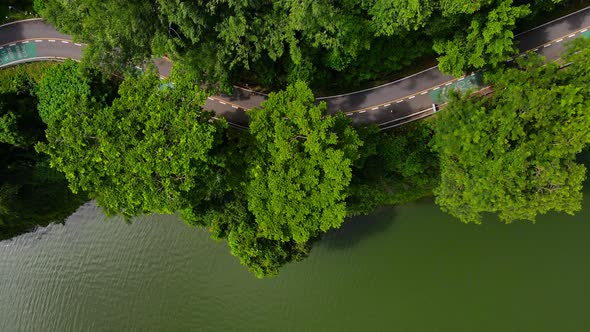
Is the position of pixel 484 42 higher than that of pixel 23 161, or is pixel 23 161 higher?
pixel 484 42

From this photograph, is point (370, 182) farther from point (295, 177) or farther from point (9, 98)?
point (9, 98)

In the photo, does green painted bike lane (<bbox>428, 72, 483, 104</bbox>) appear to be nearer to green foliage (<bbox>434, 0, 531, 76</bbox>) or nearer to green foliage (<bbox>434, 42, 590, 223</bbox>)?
green foliage (<bbox>434, 0, 531, 76</bbox>)

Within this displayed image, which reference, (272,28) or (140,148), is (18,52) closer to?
(140,148)

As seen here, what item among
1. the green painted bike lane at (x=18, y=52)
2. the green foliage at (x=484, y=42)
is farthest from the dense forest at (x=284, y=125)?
the green painted bike lane at (x=18, y=52)

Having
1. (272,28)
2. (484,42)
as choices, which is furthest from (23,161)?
(484,42)

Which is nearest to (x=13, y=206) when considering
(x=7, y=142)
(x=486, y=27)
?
(x=7, y=142)
